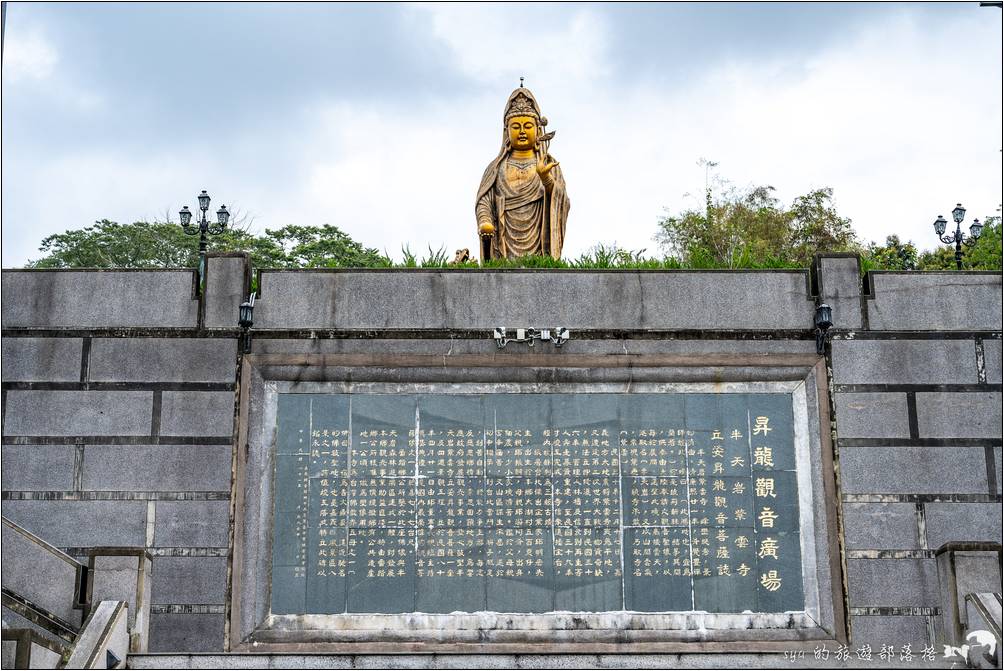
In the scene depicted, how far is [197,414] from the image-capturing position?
11320 millimetres

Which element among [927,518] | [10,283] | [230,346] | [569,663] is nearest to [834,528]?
[927,518]

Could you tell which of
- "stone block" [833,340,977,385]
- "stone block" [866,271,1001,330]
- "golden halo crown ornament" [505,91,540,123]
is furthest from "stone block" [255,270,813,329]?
"golden halo crown ornament" [505,91,540,123]

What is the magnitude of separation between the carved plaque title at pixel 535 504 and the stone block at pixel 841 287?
1.15 metres

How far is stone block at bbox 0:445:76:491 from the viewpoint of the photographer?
36.7ft

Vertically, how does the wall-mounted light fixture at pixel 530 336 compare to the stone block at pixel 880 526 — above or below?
above

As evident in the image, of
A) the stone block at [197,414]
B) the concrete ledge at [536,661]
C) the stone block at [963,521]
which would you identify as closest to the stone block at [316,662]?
the concrete ledge at [536,661]

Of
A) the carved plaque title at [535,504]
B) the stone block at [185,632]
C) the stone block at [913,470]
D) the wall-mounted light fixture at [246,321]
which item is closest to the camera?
the stone block at [185,632]

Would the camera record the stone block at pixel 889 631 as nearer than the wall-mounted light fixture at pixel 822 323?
Yes

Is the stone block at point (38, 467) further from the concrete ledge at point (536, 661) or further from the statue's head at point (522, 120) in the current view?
the statue's head at point (522, 120)

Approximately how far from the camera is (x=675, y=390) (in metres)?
11.4

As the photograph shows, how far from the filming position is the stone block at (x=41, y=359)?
11.5m

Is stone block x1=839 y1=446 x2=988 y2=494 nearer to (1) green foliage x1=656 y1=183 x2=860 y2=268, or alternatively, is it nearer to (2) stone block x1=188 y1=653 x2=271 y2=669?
(2) stone block x1=188 y1=653 x2=271 y2=669

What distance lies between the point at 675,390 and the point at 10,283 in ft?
23.1

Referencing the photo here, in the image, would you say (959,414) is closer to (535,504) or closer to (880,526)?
(880,526)
